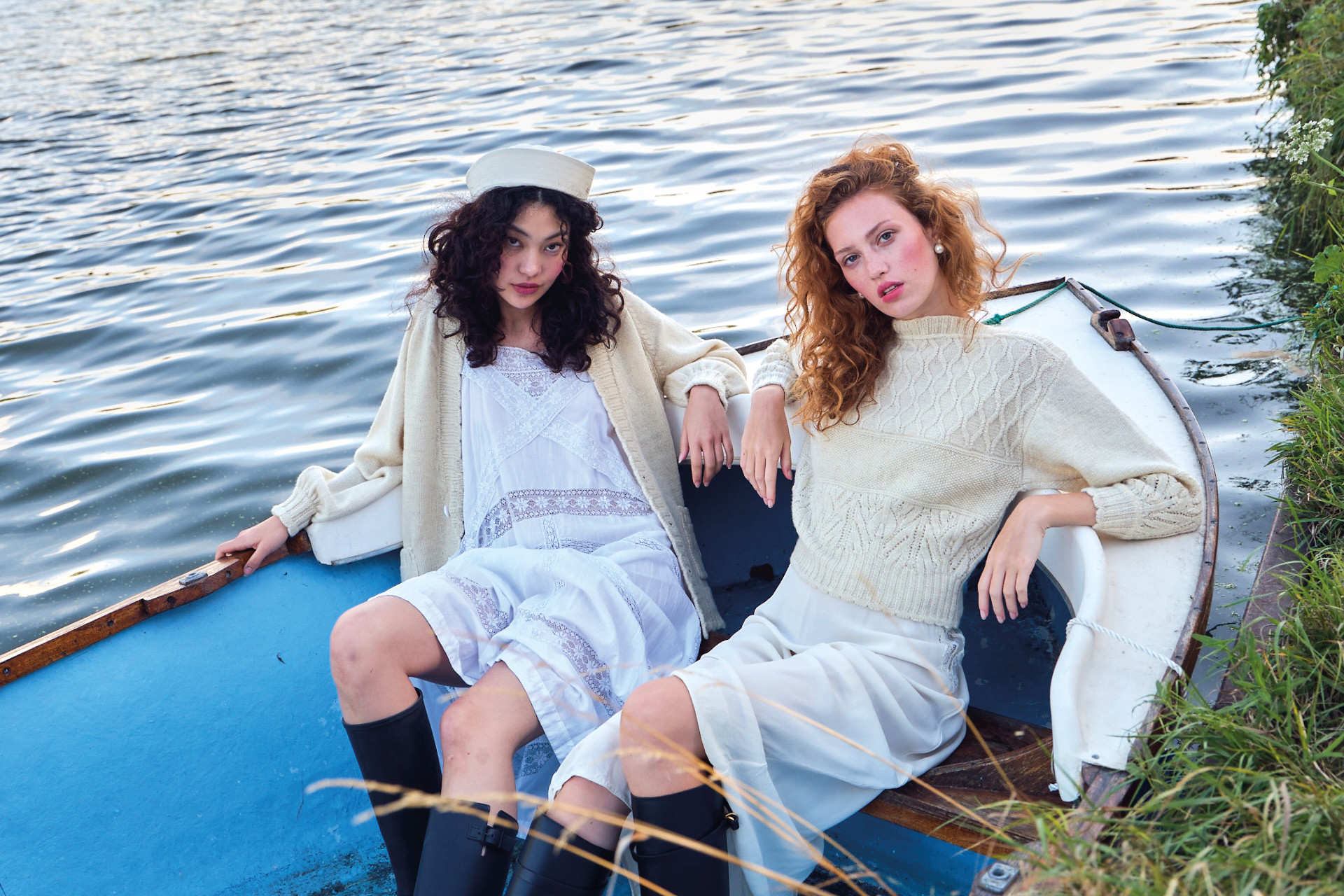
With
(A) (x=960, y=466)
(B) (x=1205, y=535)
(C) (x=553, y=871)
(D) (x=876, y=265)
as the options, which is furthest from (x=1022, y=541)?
(C) (x=553, y=871)

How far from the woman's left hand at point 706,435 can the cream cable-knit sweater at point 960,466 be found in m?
0.39

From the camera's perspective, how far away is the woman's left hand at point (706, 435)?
2.42 metres

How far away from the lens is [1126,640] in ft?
5.74

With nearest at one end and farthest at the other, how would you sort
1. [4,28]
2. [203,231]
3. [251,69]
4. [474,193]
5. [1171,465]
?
1. [1171,465]
2. [474,193]
3. [203,231]
4. [251,69]
5. [4,28]

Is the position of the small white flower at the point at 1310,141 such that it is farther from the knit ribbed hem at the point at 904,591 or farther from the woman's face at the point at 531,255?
the woman's face at the point at 531,255

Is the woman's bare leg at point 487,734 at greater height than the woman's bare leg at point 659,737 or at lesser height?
lesser

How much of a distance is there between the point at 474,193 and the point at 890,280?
35.2 inches

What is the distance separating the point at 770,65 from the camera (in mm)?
8734

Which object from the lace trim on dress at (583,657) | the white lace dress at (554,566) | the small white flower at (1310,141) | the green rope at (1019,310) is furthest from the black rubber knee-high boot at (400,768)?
the small white flower at (1310,141)

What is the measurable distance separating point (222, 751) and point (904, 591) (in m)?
1.40

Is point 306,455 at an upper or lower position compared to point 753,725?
lower

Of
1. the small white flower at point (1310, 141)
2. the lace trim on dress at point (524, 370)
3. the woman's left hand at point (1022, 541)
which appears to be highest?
the small white flower at point (1310, 141)

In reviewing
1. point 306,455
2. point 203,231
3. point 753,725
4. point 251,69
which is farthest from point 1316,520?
point 251,69

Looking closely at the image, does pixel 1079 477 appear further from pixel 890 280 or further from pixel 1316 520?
pixel 1316 520
